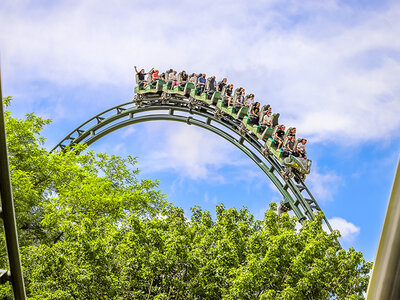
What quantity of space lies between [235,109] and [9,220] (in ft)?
66.0

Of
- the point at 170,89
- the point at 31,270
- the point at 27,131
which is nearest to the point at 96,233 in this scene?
the point at 31,270

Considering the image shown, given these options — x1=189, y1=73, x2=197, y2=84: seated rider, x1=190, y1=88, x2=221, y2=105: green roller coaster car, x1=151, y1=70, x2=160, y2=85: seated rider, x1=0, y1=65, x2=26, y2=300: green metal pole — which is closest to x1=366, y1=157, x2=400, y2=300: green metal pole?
x1=0, y1=65, x2=26, y2=300: green metal pole

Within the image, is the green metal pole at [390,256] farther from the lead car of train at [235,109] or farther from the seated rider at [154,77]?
the seated rider at [154,77]

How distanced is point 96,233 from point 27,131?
963cm

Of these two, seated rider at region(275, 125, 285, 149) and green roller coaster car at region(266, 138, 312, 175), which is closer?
green roller coaster car at region(266, 138, 312, 175)

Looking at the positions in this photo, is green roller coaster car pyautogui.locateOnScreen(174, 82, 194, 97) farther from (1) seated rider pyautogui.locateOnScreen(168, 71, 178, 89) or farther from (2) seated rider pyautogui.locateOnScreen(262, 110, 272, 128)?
(2) seated rider pyautogui.locateOnScreen(262, 110, 272, 128)

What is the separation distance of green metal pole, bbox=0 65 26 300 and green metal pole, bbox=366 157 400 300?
2708 mm

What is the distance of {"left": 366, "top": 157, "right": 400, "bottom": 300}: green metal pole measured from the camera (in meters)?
2.22

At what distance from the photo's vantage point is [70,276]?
1313 centimetres

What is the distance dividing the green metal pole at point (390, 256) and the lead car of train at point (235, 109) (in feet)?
60.8

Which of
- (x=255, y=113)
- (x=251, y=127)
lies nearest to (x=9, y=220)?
(x=251, y=127)

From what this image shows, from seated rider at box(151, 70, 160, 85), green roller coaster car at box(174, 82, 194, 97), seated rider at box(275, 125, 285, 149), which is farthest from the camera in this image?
seated rider at box(151, 70, 160, 85)

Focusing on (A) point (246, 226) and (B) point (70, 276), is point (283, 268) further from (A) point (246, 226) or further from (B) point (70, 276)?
(B) point (70, 276)

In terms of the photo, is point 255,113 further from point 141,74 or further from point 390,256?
point 390,256
